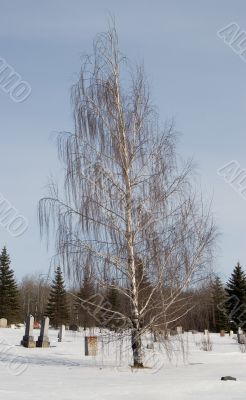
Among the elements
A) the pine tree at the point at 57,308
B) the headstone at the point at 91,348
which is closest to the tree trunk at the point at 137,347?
the headstone at the point at 91,348

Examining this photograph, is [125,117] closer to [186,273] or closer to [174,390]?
[186,273]

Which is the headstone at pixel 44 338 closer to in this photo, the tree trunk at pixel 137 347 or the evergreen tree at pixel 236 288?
the tree trunk at pixel 137 347

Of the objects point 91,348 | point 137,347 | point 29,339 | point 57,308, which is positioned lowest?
point 137,347

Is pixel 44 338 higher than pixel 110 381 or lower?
higher

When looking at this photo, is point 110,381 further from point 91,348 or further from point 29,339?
point 29,339

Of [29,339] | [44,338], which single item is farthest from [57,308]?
[29,339]

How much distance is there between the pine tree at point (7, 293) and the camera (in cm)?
6158

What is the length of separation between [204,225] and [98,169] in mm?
3638

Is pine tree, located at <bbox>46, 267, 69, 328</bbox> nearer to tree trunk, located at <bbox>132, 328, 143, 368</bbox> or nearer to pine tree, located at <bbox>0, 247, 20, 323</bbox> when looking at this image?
pine tree, located at <bbox>0, 247, 20, 323</bbox>

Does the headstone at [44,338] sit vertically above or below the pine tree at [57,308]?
below

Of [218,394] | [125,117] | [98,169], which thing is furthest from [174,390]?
[125,117]

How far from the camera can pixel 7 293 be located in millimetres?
63406

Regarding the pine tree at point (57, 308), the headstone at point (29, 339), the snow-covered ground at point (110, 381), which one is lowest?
the snow-covered ground at point (110, 381)

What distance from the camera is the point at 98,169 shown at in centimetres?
1647
